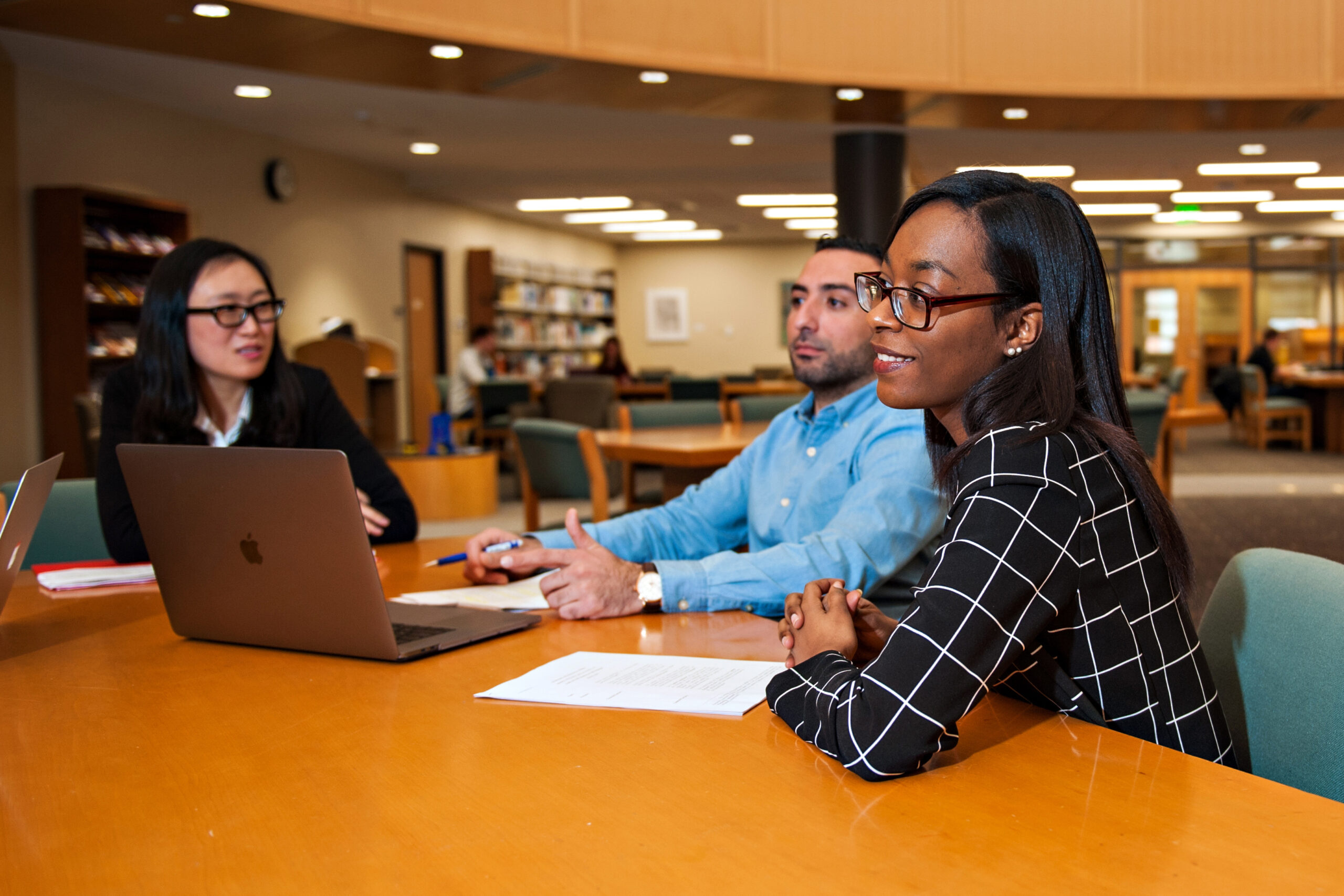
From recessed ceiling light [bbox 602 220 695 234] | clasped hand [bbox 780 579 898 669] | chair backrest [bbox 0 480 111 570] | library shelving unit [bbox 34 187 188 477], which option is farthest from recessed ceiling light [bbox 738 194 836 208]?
clasped hand [bbox 780 579 898 669]

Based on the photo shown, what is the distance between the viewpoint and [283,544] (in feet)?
4.27

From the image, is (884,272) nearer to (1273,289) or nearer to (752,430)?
(752,430)

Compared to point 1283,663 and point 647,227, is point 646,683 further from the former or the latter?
point 647,227

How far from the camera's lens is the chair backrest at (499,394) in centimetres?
959

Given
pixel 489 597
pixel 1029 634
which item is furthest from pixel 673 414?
pixel 1029 634

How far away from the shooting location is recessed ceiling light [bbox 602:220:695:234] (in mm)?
14891

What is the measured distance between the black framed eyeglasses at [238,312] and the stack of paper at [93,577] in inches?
21.7

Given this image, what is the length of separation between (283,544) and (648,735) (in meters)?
0.54

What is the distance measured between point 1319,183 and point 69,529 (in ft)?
43.5

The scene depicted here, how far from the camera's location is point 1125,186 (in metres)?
12.1

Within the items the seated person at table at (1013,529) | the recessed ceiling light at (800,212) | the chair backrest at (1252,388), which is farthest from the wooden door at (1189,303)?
the seated person at table at (1013,529)

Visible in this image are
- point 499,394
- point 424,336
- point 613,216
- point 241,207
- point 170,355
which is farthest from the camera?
point 613,216

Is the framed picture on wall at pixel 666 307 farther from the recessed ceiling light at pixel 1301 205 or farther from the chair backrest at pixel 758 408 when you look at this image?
the chair backrest at pixel 758 408

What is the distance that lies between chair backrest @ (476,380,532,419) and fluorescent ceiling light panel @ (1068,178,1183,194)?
21.2ft
